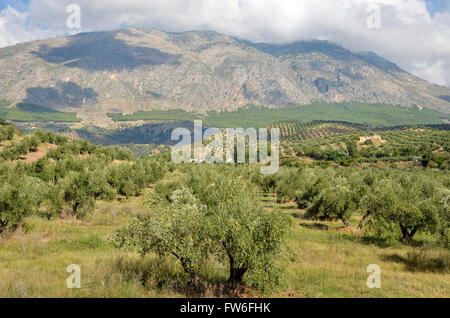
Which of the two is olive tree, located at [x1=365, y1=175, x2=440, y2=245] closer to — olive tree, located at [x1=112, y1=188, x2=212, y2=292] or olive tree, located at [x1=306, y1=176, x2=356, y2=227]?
olive tree, located at [x1=306, y1=176, x2=356, y2=227]

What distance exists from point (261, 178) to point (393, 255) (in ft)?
131

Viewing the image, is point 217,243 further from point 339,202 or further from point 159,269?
point 339,202

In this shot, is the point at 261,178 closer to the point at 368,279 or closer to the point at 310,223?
the point at 310,223

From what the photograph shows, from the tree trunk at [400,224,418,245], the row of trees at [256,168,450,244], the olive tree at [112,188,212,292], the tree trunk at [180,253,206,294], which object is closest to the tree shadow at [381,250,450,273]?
the row of trees at [256,168,450,244]

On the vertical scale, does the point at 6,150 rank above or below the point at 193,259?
above

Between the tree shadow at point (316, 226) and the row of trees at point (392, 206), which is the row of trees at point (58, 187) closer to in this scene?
the tree shadow at point (316, 226)

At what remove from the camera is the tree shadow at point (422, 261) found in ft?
59.2

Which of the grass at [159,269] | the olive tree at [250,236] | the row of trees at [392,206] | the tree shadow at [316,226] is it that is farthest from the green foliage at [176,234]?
the tree shadow at [316,226]

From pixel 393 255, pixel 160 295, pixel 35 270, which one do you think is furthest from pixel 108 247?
pixel 393 255

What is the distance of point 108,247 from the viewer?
2088cm

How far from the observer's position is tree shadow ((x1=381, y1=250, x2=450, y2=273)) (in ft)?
59.2

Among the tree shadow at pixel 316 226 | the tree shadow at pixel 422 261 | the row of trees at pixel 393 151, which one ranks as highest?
the row of trees at pixel 393 151

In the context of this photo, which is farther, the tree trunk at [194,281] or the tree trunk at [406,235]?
the tree trunk at [406,235]

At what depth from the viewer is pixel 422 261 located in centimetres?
1911
